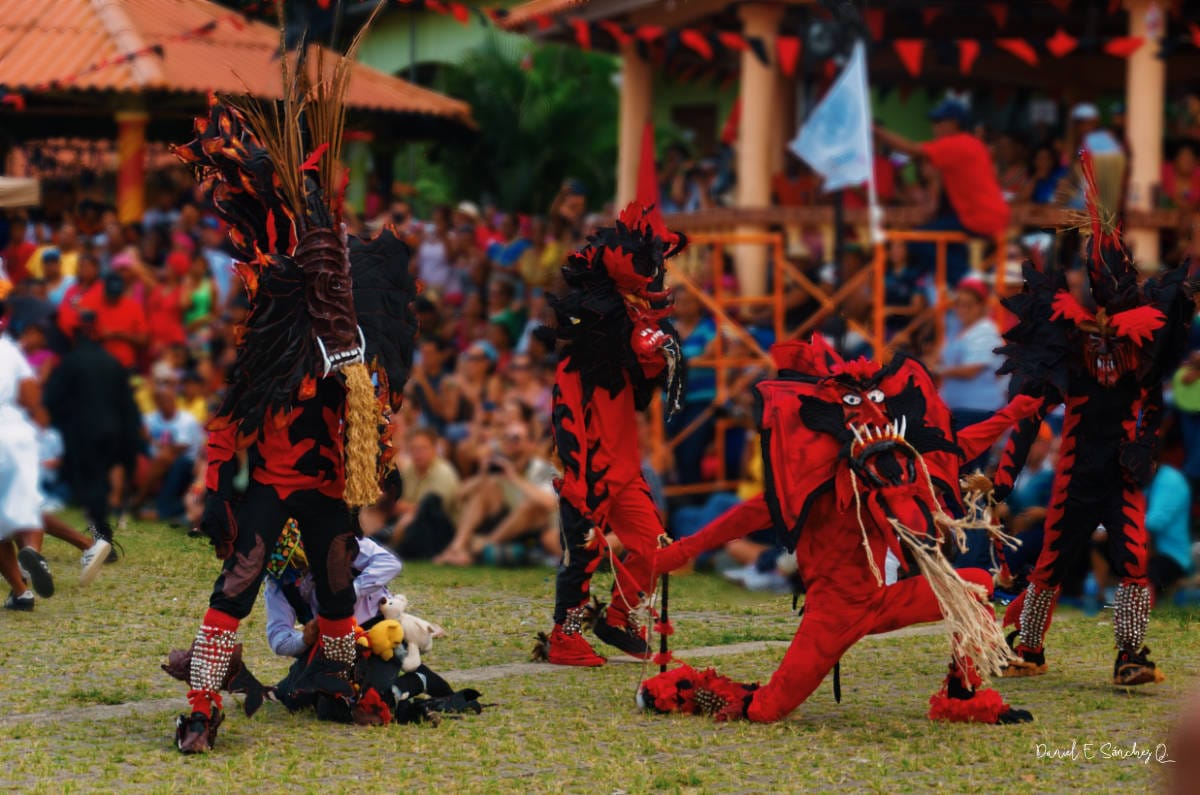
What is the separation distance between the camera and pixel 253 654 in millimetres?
8172

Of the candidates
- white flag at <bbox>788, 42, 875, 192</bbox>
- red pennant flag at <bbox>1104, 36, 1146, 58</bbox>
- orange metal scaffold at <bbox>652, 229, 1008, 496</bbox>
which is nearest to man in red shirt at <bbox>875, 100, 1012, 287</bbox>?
orange metal scaffold at <bbox>652, 229, 1008, 496</bbox>

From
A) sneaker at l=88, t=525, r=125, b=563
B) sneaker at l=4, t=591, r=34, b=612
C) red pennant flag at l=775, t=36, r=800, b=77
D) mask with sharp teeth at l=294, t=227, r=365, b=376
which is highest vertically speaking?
red pennant flag at l=775, t=36, r=800, b=77

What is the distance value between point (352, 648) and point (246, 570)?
1.95 feet

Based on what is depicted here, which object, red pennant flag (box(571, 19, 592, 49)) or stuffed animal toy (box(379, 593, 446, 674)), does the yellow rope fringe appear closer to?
stuffed animal toy (box(379, 593, 446, 674))

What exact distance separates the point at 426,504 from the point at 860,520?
234 inches

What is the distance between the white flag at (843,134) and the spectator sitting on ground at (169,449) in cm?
546

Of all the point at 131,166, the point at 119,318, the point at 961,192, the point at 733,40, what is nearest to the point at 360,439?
the point at 961,192

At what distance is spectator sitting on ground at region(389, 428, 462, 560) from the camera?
11.9m

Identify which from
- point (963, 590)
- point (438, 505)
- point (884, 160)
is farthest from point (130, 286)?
point (963, 590)

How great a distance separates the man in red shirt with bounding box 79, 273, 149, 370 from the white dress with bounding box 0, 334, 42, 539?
18.7ft

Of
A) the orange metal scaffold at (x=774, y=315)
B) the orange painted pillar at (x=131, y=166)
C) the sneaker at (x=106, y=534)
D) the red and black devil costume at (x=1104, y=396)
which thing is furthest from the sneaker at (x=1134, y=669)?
the orange painted pillar at (x=131, y=166)

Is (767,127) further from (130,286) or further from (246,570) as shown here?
(246,570)

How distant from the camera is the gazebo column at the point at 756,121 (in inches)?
593

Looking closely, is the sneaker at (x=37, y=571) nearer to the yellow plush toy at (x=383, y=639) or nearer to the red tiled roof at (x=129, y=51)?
the yellow plush toy at (x=383, y=639)
